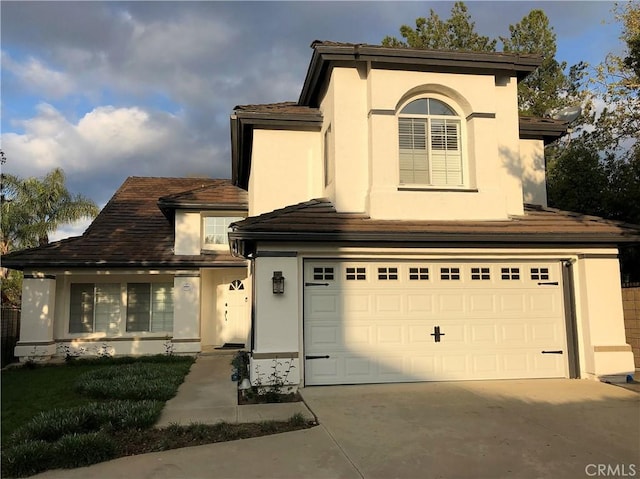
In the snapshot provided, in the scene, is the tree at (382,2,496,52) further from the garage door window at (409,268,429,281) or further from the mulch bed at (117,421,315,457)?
the mulch bed at (117,421,315,457)

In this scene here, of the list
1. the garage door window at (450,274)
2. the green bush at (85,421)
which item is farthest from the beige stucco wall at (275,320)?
the garage door window at (450,274)

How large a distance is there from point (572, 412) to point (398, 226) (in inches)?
Answer: 164

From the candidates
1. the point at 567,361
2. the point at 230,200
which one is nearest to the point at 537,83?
the point at 230,200

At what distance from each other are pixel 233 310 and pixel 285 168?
6.57 meters

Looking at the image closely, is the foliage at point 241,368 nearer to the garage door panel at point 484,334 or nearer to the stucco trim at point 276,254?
the stucco trim at point 276,254

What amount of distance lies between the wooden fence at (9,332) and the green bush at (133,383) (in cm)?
520

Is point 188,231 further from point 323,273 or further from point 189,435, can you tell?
point 189,435

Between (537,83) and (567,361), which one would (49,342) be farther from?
(537,83)

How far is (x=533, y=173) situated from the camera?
12.7 metres

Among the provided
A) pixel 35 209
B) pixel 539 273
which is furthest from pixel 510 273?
pixel 35 209

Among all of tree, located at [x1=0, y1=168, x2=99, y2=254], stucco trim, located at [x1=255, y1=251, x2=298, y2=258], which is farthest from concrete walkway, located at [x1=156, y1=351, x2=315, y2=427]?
tree, located at [x1=0, y1=168, x2=99, y2=254]

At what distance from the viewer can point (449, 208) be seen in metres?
10.5

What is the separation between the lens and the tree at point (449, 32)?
2509 centimetres

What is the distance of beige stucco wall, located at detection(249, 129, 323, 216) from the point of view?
1200 centimetres
